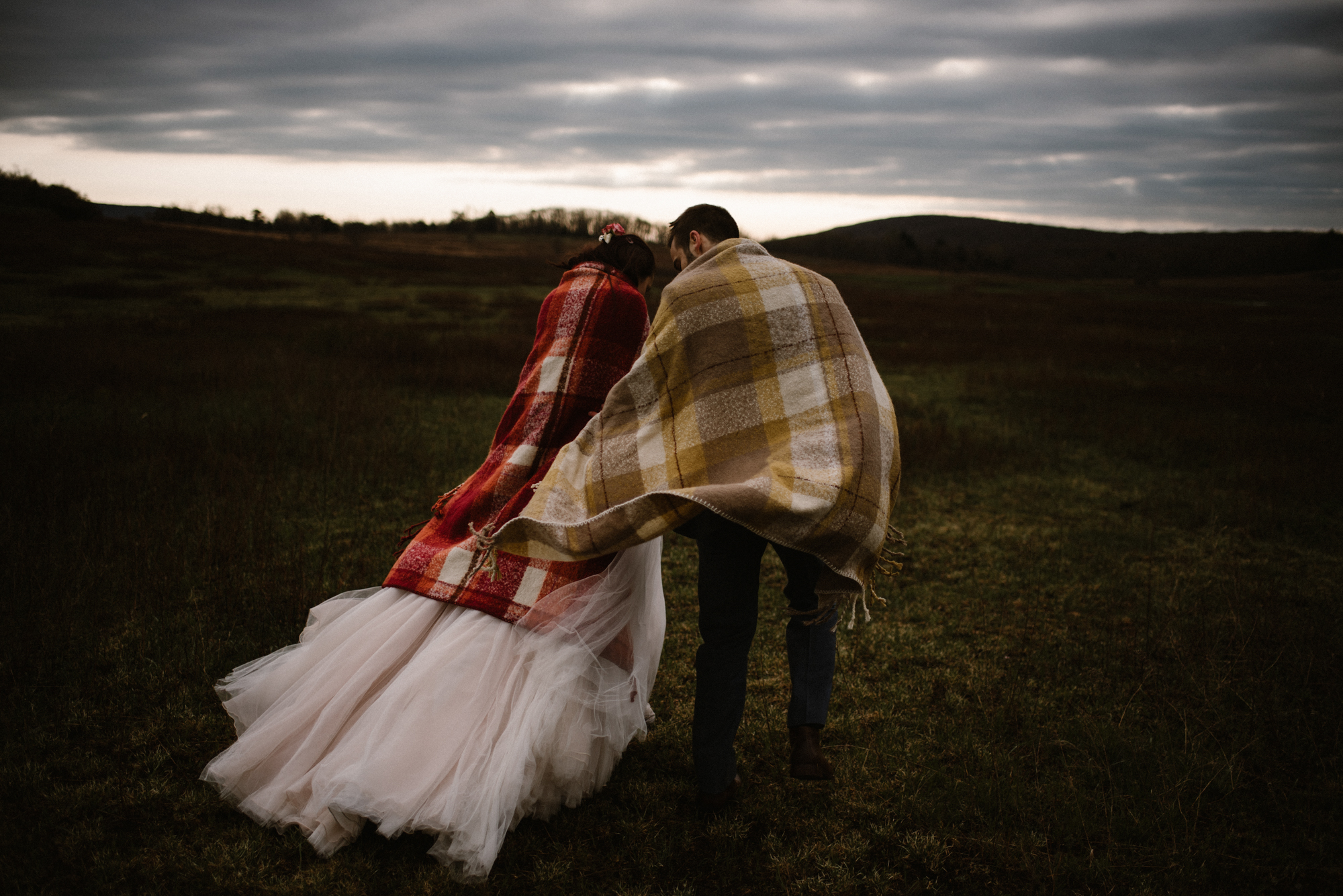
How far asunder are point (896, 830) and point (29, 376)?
12049 mm

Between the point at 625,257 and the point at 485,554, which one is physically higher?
the point at 625,257

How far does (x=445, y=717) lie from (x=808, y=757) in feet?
4.53

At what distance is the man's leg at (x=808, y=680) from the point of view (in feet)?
9.21

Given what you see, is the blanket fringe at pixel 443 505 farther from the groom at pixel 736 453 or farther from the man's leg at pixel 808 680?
the man's leg at pixel 808 680

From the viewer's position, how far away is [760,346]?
2.49 m

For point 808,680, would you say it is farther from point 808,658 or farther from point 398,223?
point 398,223

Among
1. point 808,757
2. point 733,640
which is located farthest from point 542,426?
point 808,757

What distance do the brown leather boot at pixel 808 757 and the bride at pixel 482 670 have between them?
0.64m

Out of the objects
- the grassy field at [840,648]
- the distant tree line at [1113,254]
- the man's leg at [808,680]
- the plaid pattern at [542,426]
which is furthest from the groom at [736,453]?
the distant tree line at [1113,254]

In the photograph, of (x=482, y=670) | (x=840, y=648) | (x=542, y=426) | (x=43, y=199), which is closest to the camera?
(x=482, y=670)

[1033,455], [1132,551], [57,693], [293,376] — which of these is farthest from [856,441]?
[293,376]

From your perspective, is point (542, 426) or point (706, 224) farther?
point (542, 426)

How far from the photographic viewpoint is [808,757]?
9.37 ft

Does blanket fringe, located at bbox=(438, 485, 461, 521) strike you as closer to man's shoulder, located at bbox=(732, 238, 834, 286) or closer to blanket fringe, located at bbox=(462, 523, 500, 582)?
blanket fringe, located at bbox=(462, 523, 500, 582)
